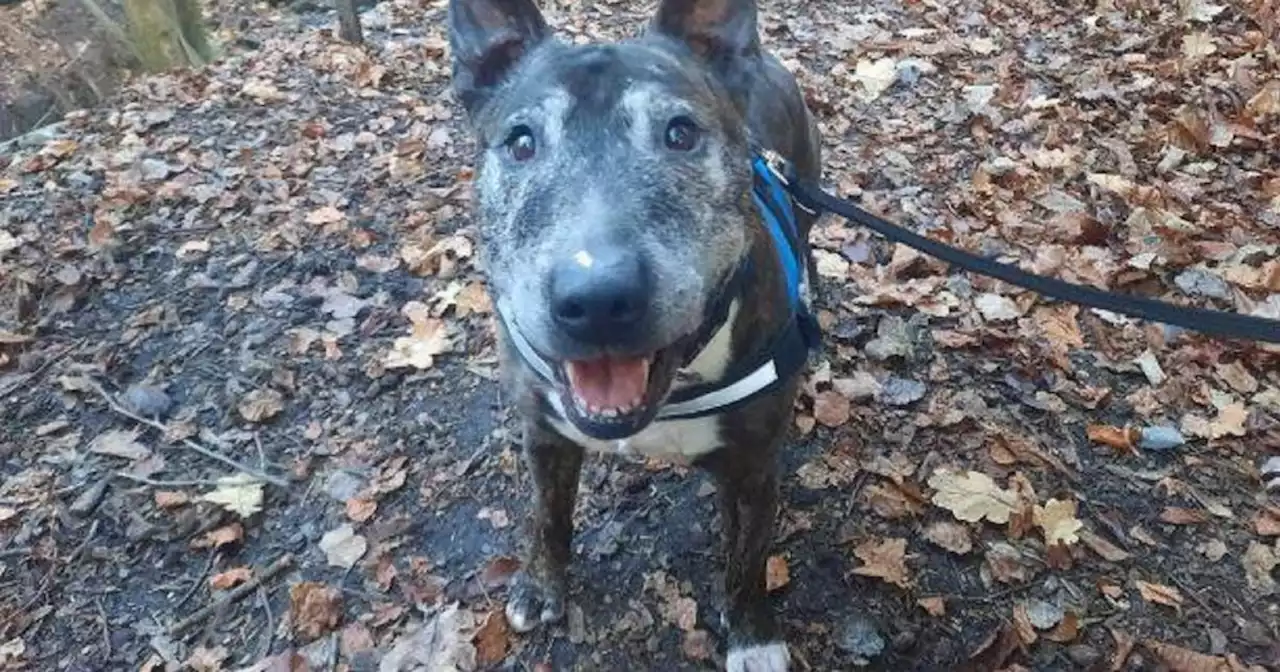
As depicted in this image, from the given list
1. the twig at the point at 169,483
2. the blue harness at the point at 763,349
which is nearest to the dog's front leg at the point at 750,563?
the blue harness at the point at 763,349

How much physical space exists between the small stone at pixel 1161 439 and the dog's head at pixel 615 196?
7.24ft

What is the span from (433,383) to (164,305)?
62.4 inches

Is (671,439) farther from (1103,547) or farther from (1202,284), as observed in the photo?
(1202,284)

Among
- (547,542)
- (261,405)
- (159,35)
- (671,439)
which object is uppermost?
(671,439)

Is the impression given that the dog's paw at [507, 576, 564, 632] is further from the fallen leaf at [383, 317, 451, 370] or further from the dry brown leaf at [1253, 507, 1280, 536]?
the dry brown leaf at [1253, 507, 1280, 536]

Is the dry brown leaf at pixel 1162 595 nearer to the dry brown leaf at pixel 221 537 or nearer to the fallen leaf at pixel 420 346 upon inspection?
the fallen leaf at pixel 420 346

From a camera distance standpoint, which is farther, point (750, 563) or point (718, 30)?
point (750, 563)

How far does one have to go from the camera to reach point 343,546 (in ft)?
12.9

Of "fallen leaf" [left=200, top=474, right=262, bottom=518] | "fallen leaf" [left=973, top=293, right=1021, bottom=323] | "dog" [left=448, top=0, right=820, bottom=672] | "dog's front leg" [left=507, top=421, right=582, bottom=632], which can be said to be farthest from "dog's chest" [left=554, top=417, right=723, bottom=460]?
"fallen leaf" [left=973, top=293, right=1021, bottom=323]

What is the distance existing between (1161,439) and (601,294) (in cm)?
284

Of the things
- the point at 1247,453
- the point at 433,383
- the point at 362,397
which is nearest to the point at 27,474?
the point at 362,397

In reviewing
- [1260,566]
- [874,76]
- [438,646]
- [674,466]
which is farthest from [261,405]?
[874,76]

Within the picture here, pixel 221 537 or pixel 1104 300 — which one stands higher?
pixel 1104 300

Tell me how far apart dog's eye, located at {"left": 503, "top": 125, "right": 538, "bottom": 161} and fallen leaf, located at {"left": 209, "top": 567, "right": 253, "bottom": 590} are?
2103mm
